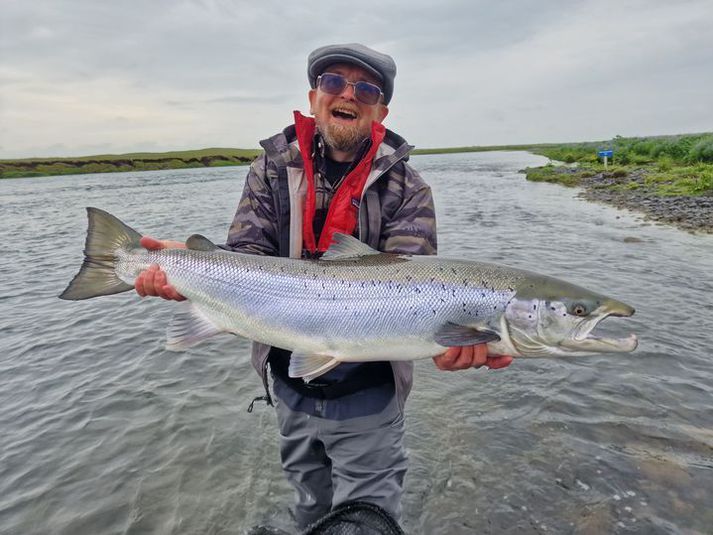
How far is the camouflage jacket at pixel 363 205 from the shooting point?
3.27m

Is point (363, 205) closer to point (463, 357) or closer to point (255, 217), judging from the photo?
point (255, 217)

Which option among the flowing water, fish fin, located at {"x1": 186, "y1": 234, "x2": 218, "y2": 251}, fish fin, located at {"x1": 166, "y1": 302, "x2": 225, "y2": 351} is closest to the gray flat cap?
fish fin, located at {"x1": 186, "y1": 234, "x2": 218, "y2": 251}

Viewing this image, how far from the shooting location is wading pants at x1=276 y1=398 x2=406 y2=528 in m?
3.01

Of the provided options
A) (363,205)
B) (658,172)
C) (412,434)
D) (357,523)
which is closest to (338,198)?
(363,205)

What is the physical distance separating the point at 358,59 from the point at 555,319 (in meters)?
2.12

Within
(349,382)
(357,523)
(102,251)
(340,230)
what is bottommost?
(357,523)

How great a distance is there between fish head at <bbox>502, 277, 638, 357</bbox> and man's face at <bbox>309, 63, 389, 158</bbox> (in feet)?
4.98

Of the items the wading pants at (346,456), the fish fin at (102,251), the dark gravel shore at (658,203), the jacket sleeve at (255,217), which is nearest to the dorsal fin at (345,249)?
the jacket sleeve at (255,217)

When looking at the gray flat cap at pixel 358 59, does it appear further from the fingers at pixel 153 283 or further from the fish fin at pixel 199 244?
the fingers at pixel 153 283

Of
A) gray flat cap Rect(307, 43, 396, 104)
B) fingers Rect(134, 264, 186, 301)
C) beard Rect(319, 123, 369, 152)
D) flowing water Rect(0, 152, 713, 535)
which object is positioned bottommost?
flowing water Rect(0, 152, 713, 535)

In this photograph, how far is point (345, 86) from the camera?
3438 mm

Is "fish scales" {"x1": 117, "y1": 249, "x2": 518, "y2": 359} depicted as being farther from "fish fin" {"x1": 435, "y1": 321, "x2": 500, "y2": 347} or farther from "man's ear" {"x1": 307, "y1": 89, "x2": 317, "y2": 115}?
"man's ear" {"x1": 307, "y1": 89, "x2": 317, "y2": 115}

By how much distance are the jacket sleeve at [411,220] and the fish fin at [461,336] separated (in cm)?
62

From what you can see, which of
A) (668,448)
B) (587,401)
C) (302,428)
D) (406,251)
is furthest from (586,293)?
(587,401)
